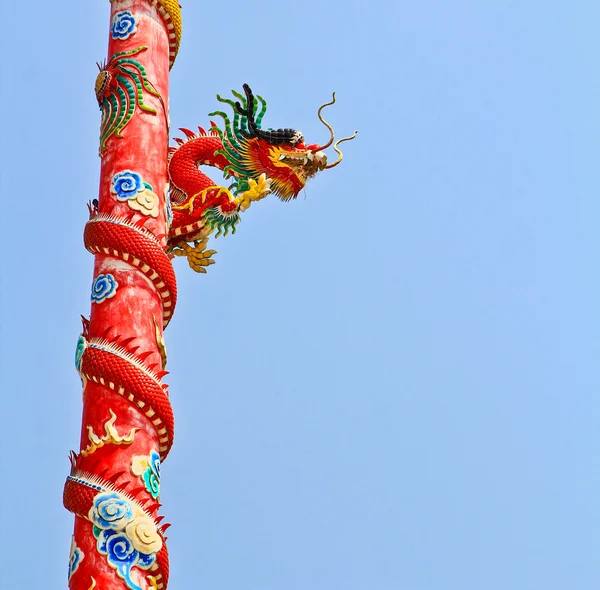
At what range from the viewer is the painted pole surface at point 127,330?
877cm

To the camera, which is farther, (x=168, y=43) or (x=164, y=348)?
(x=168, y=43)

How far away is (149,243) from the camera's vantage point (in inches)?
386

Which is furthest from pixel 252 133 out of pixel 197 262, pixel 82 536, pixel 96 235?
pixel 82 536

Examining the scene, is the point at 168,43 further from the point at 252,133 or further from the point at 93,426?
the point at 93,426

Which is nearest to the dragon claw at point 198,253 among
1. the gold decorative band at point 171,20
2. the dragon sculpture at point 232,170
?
the dragon sculpture at point 232,170

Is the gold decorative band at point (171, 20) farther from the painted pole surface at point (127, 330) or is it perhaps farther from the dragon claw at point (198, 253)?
the dragon claw at point (198, 253)

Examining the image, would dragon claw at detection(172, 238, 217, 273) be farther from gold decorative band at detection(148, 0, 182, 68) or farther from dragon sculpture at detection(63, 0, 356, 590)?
gold decorative band at detection(148, 0, 182, 68)

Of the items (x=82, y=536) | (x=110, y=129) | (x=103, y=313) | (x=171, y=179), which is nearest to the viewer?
(x=82, y=536)

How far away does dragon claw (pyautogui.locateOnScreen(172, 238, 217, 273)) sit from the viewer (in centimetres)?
1079

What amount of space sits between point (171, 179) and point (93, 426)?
8.71ft

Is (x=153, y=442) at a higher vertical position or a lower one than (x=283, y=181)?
lower

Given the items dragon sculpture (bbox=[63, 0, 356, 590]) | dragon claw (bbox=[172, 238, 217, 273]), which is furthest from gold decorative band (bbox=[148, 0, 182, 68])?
dragon claw (bbox=[172, 238, 217, 273])

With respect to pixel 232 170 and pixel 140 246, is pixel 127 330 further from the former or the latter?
pixel 232 170

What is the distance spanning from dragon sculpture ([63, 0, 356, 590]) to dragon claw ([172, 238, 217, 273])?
0.01 meters
